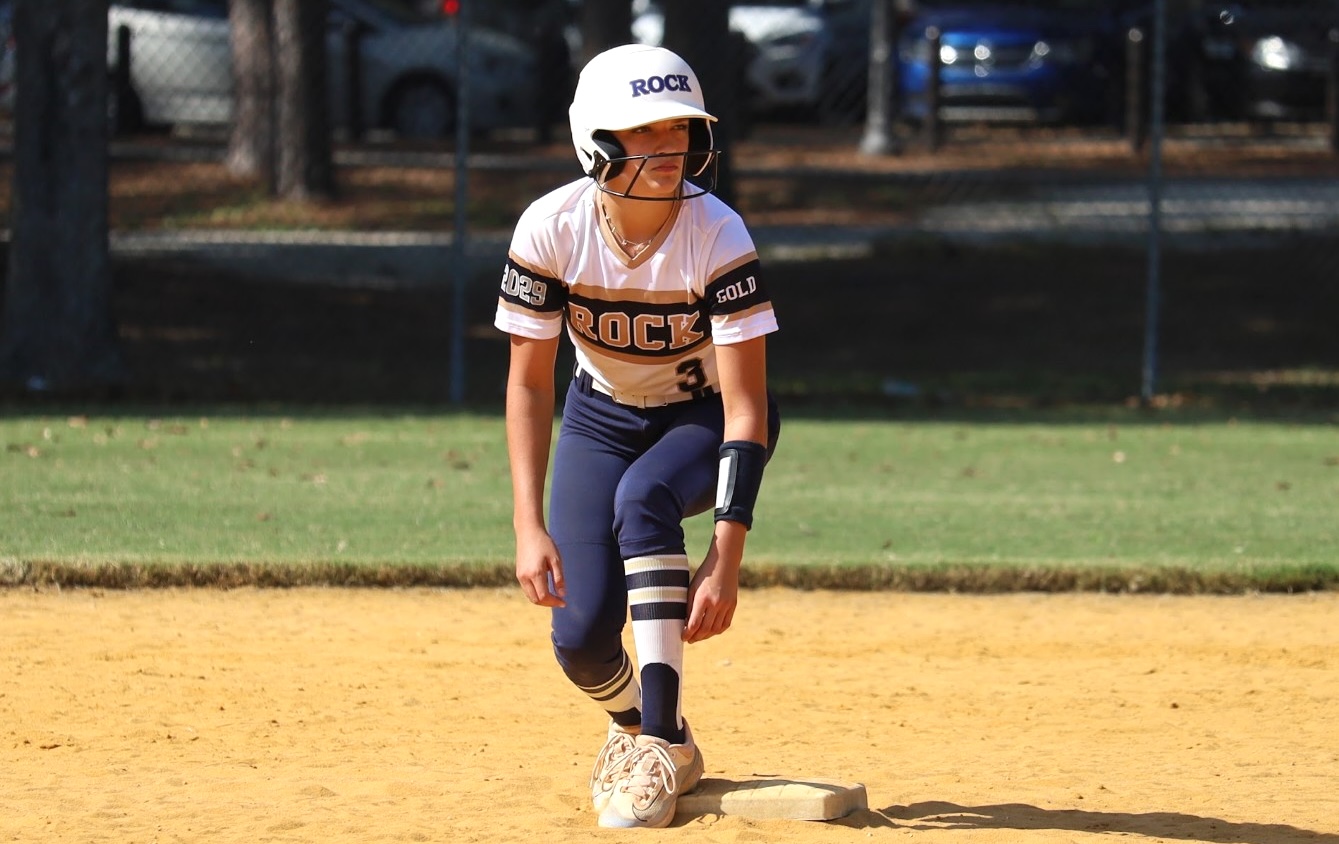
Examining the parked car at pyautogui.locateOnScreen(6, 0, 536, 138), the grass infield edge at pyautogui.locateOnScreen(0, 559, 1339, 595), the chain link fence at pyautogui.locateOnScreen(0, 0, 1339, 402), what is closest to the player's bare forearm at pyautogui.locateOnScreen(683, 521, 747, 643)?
the grass infield edge at pyautogui.locateOnScreen(0, 559, 1339, 595)

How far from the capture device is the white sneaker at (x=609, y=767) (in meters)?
4.64

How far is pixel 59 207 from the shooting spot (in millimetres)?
12172

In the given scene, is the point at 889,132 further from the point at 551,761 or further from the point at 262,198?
the point at 551,761

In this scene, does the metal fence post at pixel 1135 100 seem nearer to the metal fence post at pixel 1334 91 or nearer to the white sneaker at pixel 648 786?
the metal fence post at pixel 1334 91

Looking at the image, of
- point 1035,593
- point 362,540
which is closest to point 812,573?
point 1035,593

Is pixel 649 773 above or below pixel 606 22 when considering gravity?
below

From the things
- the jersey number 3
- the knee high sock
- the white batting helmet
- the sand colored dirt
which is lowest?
the sand colored dirt

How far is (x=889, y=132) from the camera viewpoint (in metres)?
19.1

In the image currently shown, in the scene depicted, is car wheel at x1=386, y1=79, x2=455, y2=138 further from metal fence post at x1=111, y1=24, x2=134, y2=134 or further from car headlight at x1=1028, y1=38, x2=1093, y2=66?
car headlight at x1=1028, y1=38, x2=1093, y2=66

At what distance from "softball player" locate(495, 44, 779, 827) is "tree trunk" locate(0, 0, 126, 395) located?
8.18m

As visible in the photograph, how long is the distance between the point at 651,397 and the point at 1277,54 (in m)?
14.9

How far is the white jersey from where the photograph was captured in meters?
4.54

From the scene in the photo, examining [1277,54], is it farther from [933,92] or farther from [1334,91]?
[933,92]

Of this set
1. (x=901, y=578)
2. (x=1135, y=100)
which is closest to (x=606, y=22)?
(x=1135, y=100)
